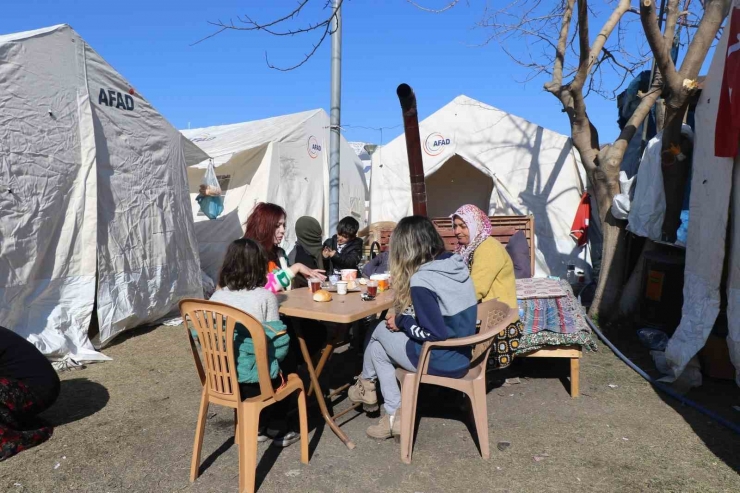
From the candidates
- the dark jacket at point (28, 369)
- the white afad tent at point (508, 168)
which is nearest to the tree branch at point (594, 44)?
the white afad tent at point (508, 168)

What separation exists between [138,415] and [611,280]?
15.9 feet

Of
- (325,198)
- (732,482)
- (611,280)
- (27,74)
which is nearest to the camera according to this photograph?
(732,482)

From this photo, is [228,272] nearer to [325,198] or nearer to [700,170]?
[700,170]

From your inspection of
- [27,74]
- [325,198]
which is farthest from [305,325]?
[325,198]

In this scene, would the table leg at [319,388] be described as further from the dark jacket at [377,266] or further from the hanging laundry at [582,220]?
the hanging laundry at [582,220]

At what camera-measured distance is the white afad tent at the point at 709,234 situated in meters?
3.19

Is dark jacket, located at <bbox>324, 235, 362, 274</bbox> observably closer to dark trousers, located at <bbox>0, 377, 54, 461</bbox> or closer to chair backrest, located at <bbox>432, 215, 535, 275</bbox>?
chair backrest, located at <bbox>432, 215, 535, 275</bbox>

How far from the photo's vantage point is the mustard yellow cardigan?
11.4 feet

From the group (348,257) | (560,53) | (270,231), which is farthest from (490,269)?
(560,53)

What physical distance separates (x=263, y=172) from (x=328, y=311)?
6.69 meters

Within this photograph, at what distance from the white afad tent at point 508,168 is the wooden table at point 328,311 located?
Answer: 566 cm

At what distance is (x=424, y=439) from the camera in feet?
10.1

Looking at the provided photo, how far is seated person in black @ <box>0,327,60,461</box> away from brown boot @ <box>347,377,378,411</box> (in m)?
1.86

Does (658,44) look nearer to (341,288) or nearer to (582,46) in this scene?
(582,46)
